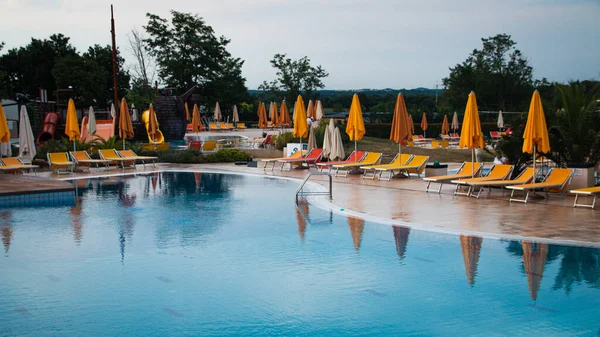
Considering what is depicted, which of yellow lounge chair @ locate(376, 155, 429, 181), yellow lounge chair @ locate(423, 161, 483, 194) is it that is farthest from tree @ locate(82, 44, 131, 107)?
yellow lounge chair @ locate(423, 161, 483, 194)

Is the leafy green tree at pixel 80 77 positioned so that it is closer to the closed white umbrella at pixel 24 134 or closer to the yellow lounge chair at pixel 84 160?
the closed white umbrella at pixel 24 134

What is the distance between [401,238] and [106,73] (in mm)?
50419

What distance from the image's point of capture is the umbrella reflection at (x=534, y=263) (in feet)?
24.9

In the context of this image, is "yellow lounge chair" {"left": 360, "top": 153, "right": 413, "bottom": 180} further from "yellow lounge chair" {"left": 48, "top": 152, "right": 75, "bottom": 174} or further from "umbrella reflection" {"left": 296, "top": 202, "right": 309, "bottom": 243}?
"yellow lounge chair" {"left": 48, "top": 152, "right": 75, "bottom": 174}

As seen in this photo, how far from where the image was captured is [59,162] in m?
20.4

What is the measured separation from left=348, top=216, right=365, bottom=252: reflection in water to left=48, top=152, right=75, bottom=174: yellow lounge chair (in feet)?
39.5

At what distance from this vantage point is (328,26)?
4244cm

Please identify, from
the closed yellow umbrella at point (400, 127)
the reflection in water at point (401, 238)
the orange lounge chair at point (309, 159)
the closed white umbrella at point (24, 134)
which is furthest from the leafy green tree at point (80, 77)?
the reflection in water at point (401, 238)

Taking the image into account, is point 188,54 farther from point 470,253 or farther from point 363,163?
point 470,253

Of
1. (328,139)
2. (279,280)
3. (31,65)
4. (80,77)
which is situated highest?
(31,65)

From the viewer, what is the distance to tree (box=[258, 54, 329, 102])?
198 ft

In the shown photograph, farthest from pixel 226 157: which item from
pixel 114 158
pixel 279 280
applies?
pixel 279 280

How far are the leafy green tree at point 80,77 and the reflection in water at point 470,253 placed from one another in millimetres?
46421

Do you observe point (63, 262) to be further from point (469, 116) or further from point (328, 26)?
point (328, 26)
